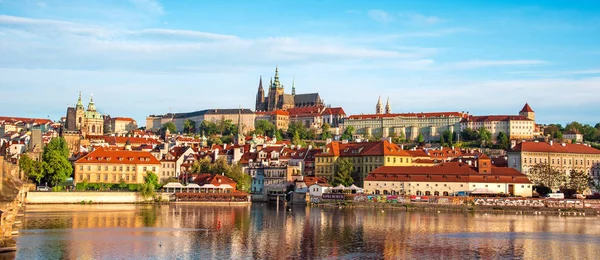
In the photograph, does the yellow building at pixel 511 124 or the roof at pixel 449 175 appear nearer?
the roof at pixel 449 175

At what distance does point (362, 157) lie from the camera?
94625mm

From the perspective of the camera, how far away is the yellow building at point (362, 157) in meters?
92.5

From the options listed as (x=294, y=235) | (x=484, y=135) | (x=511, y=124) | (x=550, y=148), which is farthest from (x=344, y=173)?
(x=511, y=124)

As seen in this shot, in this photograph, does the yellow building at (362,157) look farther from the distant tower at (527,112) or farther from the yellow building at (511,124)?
the distant tower at (527,112)

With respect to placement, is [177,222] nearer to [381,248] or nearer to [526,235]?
[381,248]

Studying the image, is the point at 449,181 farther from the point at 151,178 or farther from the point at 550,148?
the point at 151,178

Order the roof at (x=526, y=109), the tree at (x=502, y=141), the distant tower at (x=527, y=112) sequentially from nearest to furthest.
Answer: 1. the tree at (x=502, y=141)
2. the distant tower at (x=527, y=112)
3. the roof at (x=526, y=109)

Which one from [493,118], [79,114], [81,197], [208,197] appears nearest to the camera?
[81,197]

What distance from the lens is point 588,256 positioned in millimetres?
41094

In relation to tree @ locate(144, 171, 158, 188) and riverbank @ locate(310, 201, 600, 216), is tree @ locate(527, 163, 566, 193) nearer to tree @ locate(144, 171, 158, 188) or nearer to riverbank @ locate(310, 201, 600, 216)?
riverbank @ locate(310, 201, 600, 216)

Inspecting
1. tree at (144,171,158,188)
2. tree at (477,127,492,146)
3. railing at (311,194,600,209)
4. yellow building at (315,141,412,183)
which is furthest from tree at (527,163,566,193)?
tree at (477,127,492,146)

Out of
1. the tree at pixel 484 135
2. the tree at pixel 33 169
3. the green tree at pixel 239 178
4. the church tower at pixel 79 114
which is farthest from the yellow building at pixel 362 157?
the church tower at pixel 79 114

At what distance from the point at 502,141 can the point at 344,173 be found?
91.6 metres

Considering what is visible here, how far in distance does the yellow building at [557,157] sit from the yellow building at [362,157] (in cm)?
1449
